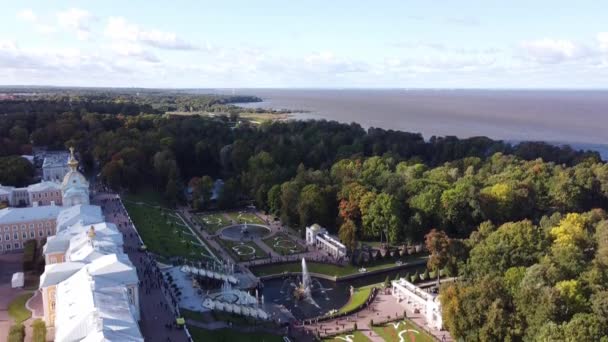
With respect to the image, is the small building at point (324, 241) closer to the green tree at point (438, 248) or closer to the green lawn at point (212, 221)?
the green tree at point (438, 248)

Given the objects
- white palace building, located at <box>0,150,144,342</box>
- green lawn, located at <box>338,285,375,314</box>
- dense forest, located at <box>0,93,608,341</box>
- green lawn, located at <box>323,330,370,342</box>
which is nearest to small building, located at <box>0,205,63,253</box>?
white palace building, located at <box>0,150,144,342</box>

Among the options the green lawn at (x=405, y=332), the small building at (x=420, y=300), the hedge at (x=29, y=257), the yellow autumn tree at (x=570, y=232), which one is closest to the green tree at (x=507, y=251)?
the yellow autumn tree at (x=570, y=232)

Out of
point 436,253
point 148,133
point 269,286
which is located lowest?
point 269,286

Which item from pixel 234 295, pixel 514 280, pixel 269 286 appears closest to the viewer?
pixel 514 280

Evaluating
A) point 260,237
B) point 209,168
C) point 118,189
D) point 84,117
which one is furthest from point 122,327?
point 84,117

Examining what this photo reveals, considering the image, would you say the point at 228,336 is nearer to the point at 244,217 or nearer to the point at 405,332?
the point at 405,332

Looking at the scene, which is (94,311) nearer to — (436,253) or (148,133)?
(436,253)

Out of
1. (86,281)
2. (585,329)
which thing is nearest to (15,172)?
(86,281)
